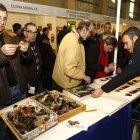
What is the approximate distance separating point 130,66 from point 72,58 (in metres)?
0.58

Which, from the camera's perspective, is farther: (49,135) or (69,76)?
(69,76)

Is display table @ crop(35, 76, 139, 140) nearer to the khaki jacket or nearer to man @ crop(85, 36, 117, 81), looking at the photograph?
the khaki jacket

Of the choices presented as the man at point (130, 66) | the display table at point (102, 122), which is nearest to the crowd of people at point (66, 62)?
the man at point (130, 66)

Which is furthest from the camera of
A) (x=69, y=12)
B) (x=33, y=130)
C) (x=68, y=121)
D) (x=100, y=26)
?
(x=100, y=26)

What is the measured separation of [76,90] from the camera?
1.89 metres

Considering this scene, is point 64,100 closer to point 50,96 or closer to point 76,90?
point 50,96

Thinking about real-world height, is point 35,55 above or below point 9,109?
above

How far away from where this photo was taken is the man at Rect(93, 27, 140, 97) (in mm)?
1620

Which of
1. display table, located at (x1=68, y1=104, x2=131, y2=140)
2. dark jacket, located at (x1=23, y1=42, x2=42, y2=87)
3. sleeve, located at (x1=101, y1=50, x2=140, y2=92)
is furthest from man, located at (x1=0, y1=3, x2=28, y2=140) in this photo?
sleeve, located at (x1=101, y1=50, x2=140, y2=92)

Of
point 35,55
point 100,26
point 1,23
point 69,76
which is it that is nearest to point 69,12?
point 100,26

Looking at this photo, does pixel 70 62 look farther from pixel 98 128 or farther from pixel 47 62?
pixel 47 62

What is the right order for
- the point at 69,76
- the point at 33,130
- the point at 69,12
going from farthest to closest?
the point at 69,12, the point at 69,76, the point at 33,130

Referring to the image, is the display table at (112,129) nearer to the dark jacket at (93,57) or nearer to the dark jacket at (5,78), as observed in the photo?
the dark jacket at (5,78)

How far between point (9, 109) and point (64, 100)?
0.43m
